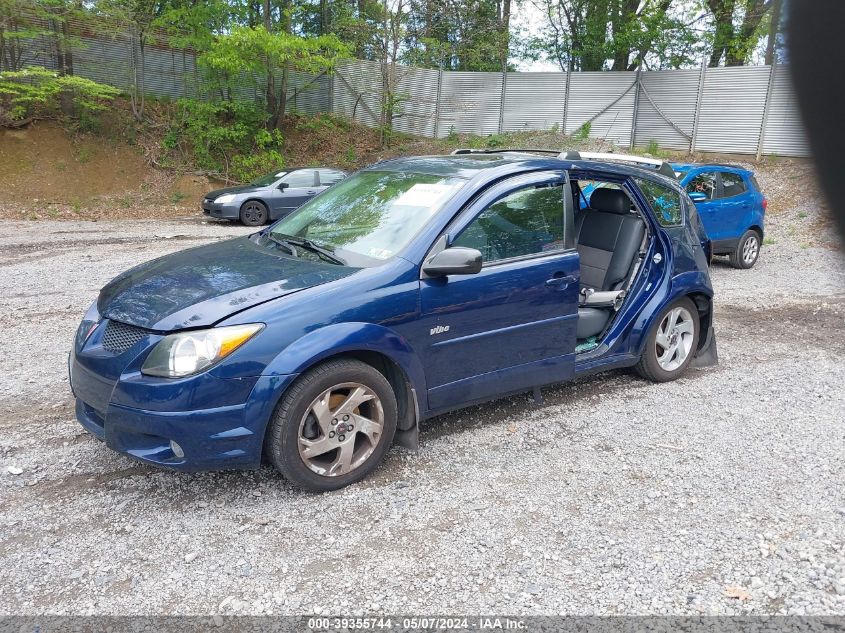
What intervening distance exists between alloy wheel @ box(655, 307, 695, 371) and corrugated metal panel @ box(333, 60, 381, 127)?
20363mm

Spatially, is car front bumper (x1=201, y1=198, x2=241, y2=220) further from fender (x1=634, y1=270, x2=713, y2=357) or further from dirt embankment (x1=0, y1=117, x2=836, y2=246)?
fender (x1=634, y1=270, x2=713, y2=357)

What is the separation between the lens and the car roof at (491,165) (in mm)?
4375

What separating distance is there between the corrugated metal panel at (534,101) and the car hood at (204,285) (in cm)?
2017

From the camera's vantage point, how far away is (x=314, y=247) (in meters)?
4.14

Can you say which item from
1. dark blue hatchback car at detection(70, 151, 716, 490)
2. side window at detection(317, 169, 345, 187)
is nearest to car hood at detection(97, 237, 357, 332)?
dark blue hatchback car at detection(70, 151, 716, 490)

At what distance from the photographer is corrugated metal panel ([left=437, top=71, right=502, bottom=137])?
76.7 feet

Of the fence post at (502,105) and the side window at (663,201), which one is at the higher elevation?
the fence post at (502,105)

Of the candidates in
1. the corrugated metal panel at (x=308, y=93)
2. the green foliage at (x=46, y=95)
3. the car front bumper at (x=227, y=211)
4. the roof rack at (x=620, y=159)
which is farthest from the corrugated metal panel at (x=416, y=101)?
the roof rack at (x=620, y=159)

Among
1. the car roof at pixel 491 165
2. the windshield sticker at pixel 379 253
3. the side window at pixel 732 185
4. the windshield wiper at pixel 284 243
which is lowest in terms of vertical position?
the windshield wiper at pixel 284 243

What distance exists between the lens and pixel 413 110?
79.5 feet

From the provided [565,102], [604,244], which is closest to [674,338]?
[604,244]

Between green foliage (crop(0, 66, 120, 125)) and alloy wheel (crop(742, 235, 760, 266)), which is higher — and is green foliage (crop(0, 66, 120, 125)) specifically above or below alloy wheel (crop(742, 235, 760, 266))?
above

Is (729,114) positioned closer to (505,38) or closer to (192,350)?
(505,38)

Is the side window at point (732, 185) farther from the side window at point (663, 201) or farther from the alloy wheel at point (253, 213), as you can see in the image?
the alloy wheel at point (253, 213)
